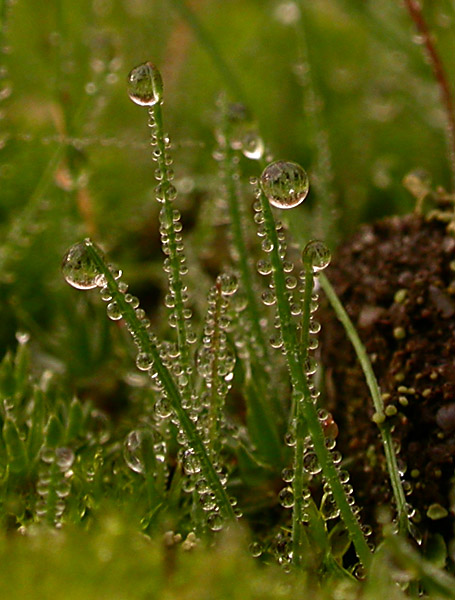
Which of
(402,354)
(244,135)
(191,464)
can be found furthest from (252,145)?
(191,464)

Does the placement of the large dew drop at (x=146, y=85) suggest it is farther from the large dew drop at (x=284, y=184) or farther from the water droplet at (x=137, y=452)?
the water droplet at (x=137, y=452)

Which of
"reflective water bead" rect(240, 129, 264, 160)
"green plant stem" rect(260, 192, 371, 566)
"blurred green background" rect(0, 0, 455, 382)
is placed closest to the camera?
"green plant stem" rect(260, 192, 371, 566)

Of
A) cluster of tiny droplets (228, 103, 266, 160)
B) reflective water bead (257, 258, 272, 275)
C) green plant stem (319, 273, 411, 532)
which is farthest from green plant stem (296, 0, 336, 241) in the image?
reflective water bead (257, 258, 272, 275)

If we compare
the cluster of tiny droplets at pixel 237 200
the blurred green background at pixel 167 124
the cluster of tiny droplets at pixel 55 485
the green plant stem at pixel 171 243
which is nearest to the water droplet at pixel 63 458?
the cluster of tiny droplets at pixel 55 485

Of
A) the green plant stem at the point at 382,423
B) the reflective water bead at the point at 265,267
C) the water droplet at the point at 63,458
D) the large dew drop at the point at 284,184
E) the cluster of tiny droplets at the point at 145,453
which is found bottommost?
the cluster of tiny droplets at the point at 145,453

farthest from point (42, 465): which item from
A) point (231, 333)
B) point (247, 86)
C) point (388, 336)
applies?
point (247, 86)

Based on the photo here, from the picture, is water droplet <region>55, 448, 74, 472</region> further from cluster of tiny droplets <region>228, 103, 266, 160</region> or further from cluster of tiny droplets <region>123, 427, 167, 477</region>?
cluster of tiny droplets <region>228, 103, 266, 160</region>

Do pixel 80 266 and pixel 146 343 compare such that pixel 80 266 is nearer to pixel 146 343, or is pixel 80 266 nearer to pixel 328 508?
pixel 146 343
